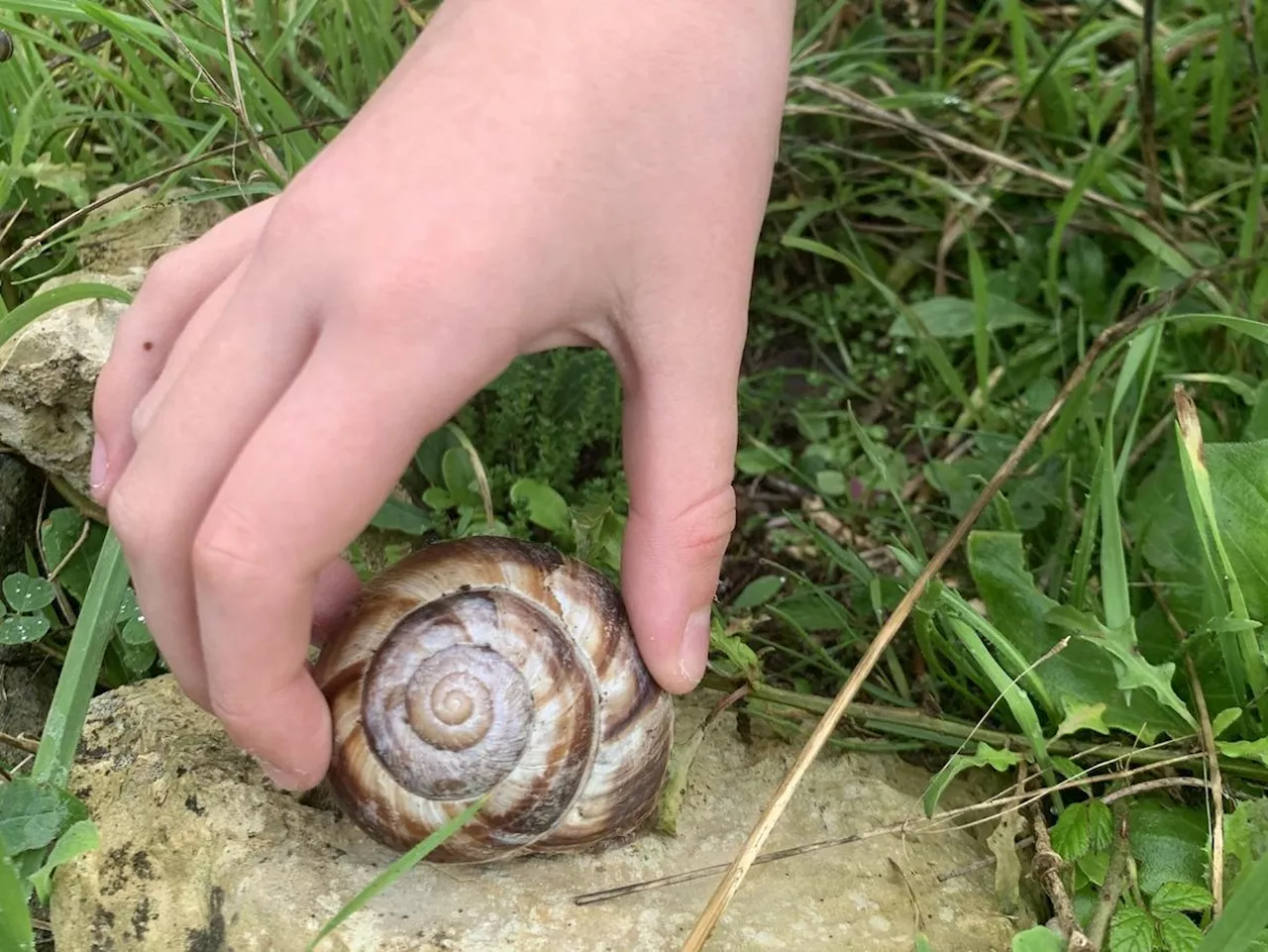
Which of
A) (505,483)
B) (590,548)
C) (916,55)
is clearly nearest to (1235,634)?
(590,548)

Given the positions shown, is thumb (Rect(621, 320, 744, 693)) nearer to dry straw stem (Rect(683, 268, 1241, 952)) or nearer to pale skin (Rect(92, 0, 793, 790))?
pale skin (Rect(92, 0, 793, 790))

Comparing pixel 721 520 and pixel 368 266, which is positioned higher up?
pixel 368 266

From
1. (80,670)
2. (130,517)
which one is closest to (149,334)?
(130,517)

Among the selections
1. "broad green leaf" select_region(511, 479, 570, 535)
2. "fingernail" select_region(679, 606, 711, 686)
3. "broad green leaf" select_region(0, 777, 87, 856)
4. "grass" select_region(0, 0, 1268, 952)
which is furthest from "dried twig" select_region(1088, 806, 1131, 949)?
"broad green leaf" select_region(0, 777, 87, 856)

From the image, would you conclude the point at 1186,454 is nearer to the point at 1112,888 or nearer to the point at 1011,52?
the point at 1112,888

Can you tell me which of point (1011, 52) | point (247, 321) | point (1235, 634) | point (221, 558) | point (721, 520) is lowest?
point (1235, 634)

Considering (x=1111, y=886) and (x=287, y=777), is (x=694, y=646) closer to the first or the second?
(x=287, y=777)
